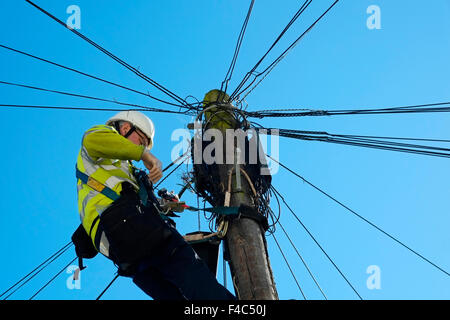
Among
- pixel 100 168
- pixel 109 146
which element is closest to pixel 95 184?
pixel 100 168

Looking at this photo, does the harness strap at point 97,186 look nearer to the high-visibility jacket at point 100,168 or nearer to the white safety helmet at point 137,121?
the high-visibility jacket at point 100,168

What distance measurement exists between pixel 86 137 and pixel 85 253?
37.6 inches

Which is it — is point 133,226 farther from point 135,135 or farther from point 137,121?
point 137,121

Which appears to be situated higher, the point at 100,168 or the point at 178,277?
the point at 100,168

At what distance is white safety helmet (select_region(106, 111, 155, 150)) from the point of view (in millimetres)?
4008

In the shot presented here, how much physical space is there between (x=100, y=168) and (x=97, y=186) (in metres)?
0.17

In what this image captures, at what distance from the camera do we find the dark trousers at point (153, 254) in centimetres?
315

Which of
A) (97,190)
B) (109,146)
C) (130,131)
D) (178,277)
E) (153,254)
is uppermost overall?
(130,131)


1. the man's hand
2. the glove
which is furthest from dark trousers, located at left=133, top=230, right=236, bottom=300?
the glove

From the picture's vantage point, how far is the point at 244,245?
12.9 feet

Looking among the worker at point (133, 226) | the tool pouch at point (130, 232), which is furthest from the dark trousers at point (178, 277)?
the tool pouch at point (130, 232)
